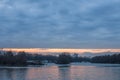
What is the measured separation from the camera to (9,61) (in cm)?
15150

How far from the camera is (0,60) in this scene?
152 metres

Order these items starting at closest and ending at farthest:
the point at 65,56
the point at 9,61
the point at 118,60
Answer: the point at 9,61 < the point at 118,60 < the point at 65,56

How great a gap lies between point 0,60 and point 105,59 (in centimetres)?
8111

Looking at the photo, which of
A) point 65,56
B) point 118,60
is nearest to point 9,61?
point 65,56

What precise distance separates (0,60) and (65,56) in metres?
59.2

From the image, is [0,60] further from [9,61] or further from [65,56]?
[65,56]

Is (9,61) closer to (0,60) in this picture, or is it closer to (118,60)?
(0,60)

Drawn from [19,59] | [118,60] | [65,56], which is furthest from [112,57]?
[19,59]

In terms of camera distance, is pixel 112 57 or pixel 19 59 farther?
pixel 112 57

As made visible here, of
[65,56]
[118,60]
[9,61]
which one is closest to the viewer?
[9,61]

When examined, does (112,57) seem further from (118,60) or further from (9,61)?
(9,61)

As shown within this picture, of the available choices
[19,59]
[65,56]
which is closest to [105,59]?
[65,56]

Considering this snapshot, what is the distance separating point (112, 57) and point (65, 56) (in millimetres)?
33527

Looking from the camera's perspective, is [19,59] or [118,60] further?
[118,60]
